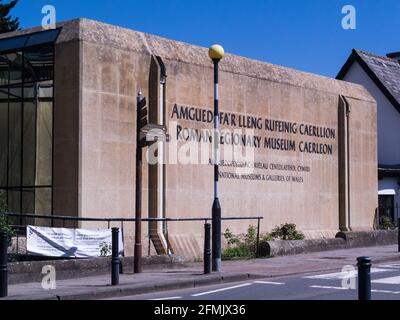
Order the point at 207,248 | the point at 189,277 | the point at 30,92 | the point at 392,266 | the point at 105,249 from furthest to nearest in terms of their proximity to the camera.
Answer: the point at 30,92
the point at 392,266
the point at 105,249
the point at 207,248
the point at 189,277

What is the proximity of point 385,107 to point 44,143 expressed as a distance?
72.5 feet

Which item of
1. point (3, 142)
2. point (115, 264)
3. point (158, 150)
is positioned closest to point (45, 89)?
point (3, 142)

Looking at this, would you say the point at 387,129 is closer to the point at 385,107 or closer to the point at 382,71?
the point at 385,107

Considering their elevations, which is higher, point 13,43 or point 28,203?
point 13,43

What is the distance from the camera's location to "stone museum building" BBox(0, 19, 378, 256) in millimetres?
20328

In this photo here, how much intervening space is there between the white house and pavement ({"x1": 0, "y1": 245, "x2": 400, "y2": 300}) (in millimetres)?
11236

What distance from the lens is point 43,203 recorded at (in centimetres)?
2106

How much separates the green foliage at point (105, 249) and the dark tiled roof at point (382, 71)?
23.3 metres

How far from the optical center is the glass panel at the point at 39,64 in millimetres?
21125

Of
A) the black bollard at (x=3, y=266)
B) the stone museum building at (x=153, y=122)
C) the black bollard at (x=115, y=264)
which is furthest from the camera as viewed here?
the stone museum building at (x=153, y=122)

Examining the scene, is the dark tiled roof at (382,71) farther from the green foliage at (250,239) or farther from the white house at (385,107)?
the green foliage at (250,239)

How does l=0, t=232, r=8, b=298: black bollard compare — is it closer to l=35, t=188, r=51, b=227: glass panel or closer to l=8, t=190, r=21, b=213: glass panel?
l=35, t=188, r=51, b=227: glass panel

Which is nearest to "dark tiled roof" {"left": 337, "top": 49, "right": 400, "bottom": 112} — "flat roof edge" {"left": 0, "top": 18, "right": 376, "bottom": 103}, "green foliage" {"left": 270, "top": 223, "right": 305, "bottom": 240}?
"flat roof edge" {"left": 0, "top": 18, "right": 376, "bottom": 103}

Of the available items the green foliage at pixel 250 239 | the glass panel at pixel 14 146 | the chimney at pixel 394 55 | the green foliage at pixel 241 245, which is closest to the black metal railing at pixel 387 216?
the green foliage at pixel 250 239
